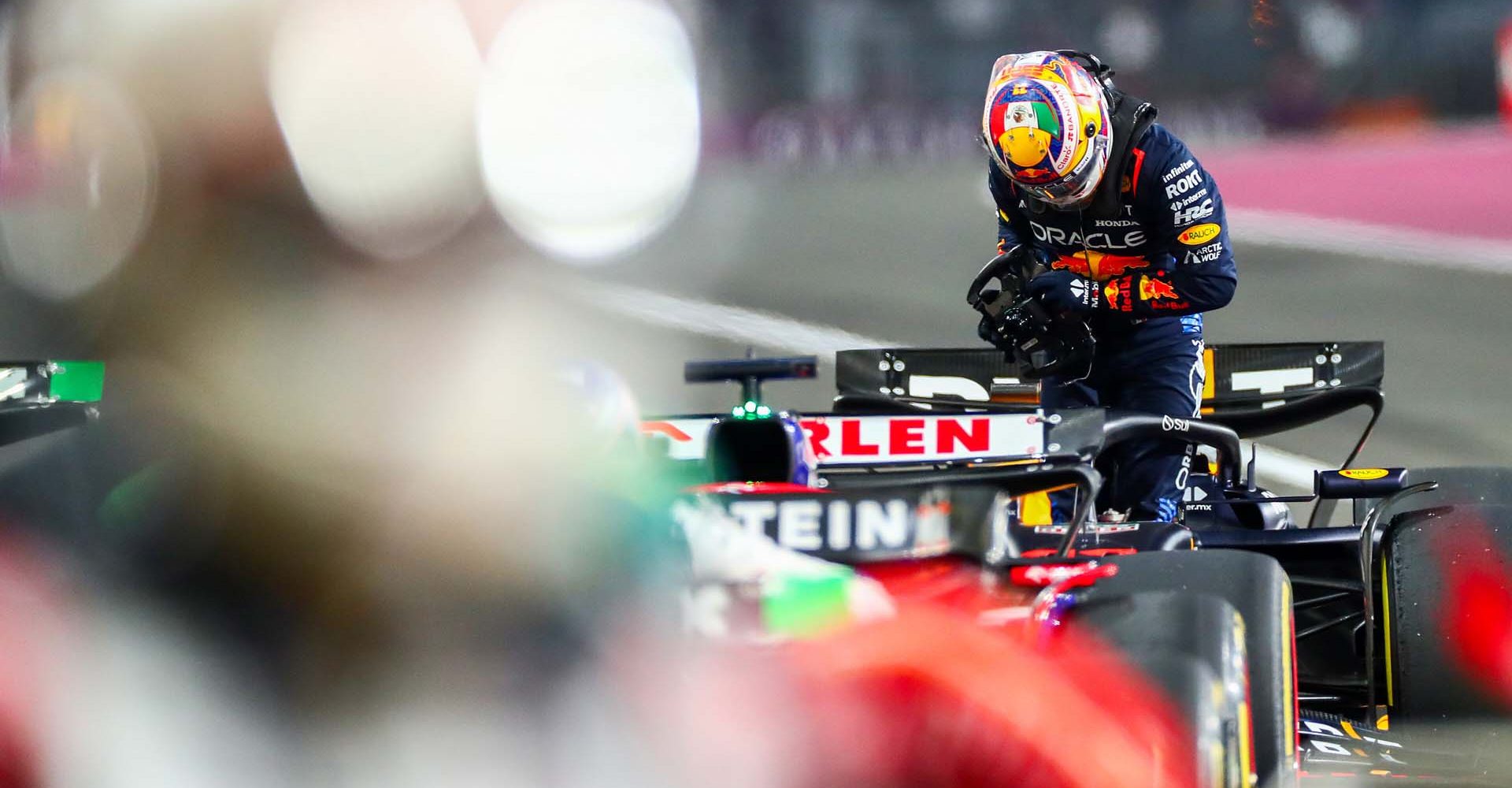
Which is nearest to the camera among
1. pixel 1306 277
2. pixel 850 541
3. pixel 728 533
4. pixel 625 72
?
pixel 728 533

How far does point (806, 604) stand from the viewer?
204cm

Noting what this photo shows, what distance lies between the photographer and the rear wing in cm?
456

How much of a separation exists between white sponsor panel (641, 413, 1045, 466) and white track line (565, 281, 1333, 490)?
14.6 ft

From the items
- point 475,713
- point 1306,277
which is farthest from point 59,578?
point 1306,277

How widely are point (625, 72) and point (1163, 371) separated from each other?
179 centimetres

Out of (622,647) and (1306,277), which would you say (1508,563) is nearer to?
(622,647)

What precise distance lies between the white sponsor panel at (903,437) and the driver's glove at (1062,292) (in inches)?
30.2

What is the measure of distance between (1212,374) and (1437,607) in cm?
129

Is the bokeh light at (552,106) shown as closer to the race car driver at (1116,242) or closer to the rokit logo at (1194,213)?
the race car driver at (1116,242)

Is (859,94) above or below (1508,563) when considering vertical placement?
above

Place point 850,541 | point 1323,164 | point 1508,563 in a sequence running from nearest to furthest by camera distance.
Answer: point 850,541, point 1508,563, point 1323,164

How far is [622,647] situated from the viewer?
1773 mm

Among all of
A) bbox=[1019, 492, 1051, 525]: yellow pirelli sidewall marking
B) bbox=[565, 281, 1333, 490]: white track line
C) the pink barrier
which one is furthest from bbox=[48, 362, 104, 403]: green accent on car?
the pink barrier

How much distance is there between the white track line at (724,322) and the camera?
30.5 feet
